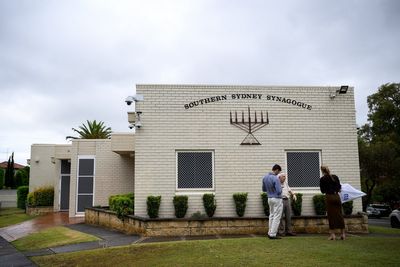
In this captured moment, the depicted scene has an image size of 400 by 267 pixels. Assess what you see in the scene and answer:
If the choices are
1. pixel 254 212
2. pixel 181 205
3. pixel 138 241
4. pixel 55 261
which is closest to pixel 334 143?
pixel 254 212

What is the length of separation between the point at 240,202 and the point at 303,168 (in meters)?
2.30

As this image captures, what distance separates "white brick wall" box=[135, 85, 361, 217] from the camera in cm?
1201

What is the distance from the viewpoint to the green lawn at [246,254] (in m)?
6.63

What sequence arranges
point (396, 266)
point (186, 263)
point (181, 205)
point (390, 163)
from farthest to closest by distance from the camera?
point (390, 163) → point (181, 205) → point (186, 263) → point (396, 266)

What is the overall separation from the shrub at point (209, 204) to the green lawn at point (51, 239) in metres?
3.19

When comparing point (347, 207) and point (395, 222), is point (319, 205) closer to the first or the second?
point (347, 207)

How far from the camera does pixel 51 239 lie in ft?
37.7

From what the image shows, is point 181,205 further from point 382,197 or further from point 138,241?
point 382,197

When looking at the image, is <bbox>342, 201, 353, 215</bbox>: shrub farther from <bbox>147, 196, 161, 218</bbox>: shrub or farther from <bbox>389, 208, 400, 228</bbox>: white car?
<bbox>389, 208, 400, 228</bbox>: white car

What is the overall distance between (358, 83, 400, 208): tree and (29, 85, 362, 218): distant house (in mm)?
22723

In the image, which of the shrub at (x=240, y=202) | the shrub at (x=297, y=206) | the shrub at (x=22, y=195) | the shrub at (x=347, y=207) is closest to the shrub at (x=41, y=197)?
the shrub at (x=22, y=195)

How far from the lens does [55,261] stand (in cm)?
818

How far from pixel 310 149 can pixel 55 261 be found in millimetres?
7943

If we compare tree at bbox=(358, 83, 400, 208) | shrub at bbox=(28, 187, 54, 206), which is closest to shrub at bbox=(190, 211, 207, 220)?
shrub at bbox=(28, 187, 54, 206)
